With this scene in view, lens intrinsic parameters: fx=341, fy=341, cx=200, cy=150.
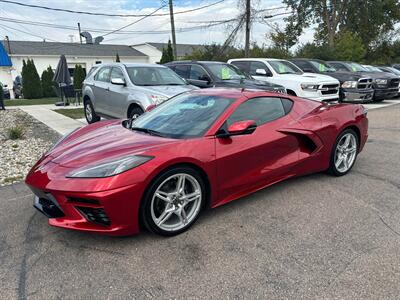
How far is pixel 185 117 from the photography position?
3.76m

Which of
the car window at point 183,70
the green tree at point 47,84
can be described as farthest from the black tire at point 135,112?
the green tree at point 47,84

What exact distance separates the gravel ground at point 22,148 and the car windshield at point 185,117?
100 inches

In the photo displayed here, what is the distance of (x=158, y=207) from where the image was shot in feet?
10.3

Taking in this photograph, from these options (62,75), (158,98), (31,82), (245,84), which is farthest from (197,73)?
(31,82)

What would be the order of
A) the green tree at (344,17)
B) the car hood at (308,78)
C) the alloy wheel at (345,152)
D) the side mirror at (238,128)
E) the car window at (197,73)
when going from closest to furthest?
1. the side mirror at (238,128)
2. the alloy wheel at (345,152)
3. the car window at (197,73)
4. the car hood at (308,78)
5. the green tree at (344,17)

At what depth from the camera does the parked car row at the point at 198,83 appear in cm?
763

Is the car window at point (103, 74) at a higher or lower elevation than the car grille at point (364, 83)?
higher

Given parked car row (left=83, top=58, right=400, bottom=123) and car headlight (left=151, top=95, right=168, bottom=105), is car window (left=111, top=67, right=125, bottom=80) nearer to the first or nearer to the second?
parked car row (left=83, top=58, right=400, bottom=123)

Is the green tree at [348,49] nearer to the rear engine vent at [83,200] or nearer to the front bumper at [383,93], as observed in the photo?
the front bumper at [383,93]

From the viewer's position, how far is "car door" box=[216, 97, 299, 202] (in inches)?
136

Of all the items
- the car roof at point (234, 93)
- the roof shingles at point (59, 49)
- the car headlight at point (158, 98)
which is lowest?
the car headlight at point (158, 98)

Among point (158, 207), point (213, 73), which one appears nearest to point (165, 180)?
point (158, 207)

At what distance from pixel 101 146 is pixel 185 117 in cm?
96

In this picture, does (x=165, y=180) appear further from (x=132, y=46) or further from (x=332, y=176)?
(x=132, y=46)
